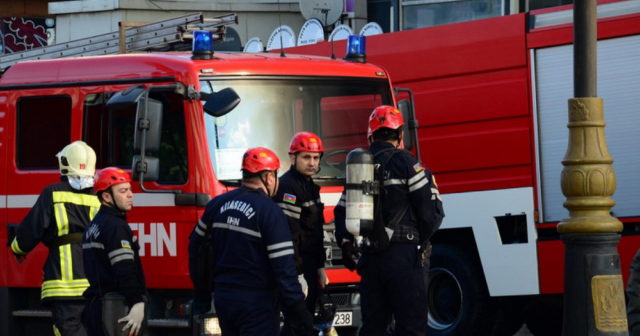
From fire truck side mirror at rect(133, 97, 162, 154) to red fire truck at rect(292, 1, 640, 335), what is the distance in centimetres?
371

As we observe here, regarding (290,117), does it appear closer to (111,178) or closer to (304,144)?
(304,144)

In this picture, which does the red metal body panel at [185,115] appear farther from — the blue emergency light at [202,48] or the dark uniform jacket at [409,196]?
the dark uniform jacket at [409,196]

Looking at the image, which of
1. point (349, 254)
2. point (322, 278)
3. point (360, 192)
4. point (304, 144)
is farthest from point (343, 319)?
point (360, 192)

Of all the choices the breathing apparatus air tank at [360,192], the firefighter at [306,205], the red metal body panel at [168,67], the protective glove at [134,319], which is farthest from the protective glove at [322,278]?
the red metal body panel at [168,67]

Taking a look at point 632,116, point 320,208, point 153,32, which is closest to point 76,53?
point 153,32

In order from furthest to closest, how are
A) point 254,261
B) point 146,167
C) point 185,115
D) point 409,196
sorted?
point 185,115
point 146,167
point 409,196
point 254,261

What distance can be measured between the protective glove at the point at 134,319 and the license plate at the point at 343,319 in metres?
2.17

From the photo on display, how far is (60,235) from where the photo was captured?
31.6 feet

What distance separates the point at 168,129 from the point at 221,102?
58cm

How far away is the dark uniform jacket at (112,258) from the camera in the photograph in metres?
8.55

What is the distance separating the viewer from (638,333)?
811 centimetres

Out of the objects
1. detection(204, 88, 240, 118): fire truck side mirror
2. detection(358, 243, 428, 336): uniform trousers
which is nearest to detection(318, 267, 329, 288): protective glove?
detection(358, 243, 428, 336): uniform trousers

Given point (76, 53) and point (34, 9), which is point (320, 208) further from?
point (34, 9)

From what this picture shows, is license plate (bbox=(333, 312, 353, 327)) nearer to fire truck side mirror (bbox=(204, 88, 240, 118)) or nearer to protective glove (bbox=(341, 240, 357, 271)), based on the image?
protective glove (bbox=(341, 240, 357, 271))
